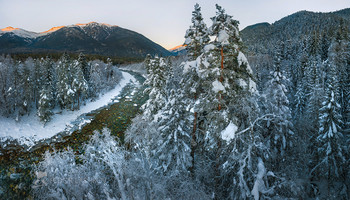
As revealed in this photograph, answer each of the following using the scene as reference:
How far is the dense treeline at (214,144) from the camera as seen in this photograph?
6734 mm

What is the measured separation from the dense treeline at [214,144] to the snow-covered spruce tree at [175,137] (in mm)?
73

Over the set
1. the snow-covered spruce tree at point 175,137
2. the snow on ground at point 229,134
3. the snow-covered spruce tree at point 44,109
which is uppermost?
the snow on ground at point 229,134

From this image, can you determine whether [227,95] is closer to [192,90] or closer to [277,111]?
[192,90]

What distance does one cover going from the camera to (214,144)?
314 inches

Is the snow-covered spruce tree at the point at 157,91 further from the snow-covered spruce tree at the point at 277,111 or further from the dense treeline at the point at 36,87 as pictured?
the dense treeline at the point at 36,87

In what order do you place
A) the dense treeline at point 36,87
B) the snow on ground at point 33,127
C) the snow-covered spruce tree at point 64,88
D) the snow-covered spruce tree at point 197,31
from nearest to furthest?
the snow-covered spruce tree at point 197,31
the snow on ground at point 33,127
the dense treeline at point 36,87
the snow-covered spruce tree at point 64,88

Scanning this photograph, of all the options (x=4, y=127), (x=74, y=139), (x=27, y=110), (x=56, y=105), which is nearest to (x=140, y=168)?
(x=74, y=139)

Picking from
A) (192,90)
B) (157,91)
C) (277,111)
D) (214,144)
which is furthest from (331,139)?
(157,91)

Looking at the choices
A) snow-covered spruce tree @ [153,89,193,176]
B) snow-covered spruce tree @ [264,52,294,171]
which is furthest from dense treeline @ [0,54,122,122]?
snow-covered spruce tree @ [264,52,294,171]

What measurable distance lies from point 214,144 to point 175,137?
4.45 meters

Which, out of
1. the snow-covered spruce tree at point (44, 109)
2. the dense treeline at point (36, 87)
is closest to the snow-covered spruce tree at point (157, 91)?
the snow-covered spruce tree at point (44, 109)

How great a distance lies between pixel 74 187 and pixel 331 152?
20711mm

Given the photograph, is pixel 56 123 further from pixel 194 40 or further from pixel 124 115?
pixel 194 40

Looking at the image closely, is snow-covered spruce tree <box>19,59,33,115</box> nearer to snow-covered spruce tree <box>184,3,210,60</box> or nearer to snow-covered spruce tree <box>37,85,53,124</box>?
snow-covered spruce tree <box>37,85,53,124</box>
